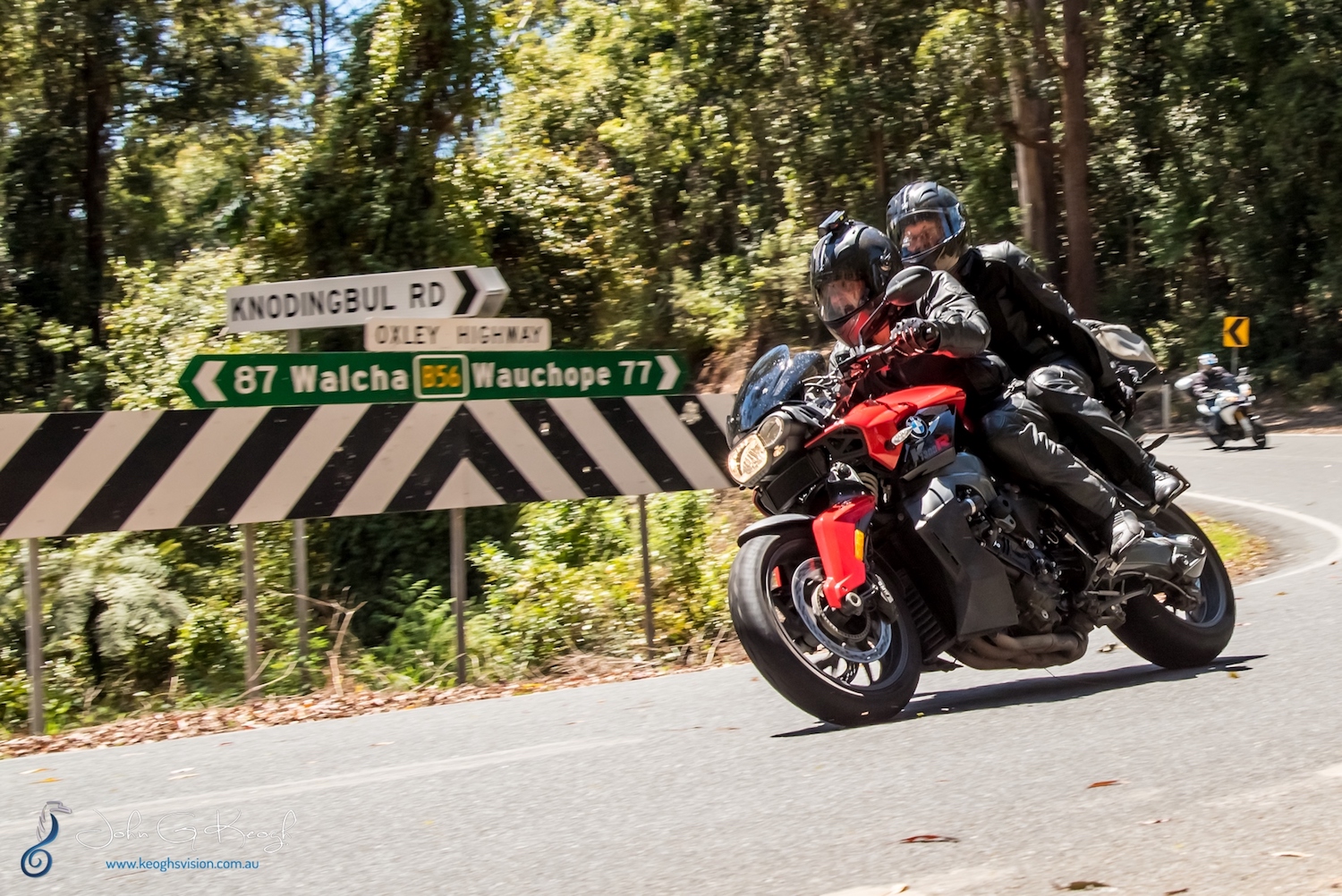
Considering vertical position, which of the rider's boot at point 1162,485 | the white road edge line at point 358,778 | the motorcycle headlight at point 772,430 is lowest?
the white road edge line at point 358,778

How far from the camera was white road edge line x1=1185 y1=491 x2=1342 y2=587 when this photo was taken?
29.9 feet

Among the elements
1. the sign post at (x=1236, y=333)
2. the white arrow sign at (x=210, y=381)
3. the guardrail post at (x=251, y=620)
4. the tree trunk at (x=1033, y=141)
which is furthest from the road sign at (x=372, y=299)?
the sign post at (x=1236, y=333)

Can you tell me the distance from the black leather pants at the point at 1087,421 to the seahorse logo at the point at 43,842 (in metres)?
3.68

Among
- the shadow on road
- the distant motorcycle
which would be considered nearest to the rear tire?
the shadow on road

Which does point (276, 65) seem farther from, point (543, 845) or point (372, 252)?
point (543, 845)

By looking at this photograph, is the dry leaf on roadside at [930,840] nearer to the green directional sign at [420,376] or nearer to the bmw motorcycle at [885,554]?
the bmw motorcycle at [885,554]

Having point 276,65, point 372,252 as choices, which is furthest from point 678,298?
point 372,252

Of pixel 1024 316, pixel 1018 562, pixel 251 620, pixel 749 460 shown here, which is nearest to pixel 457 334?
pixel 251 620

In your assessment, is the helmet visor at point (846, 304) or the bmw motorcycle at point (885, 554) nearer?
Result: the bmw motorcycle at point (885, 554)

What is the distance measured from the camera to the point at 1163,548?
19.0 feet

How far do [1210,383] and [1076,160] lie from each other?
455 cm

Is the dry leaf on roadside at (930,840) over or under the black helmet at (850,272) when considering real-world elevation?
under

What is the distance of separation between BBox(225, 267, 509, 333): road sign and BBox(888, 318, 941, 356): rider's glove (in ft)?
12.2

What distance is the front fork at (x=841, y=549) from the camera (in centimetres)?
487
